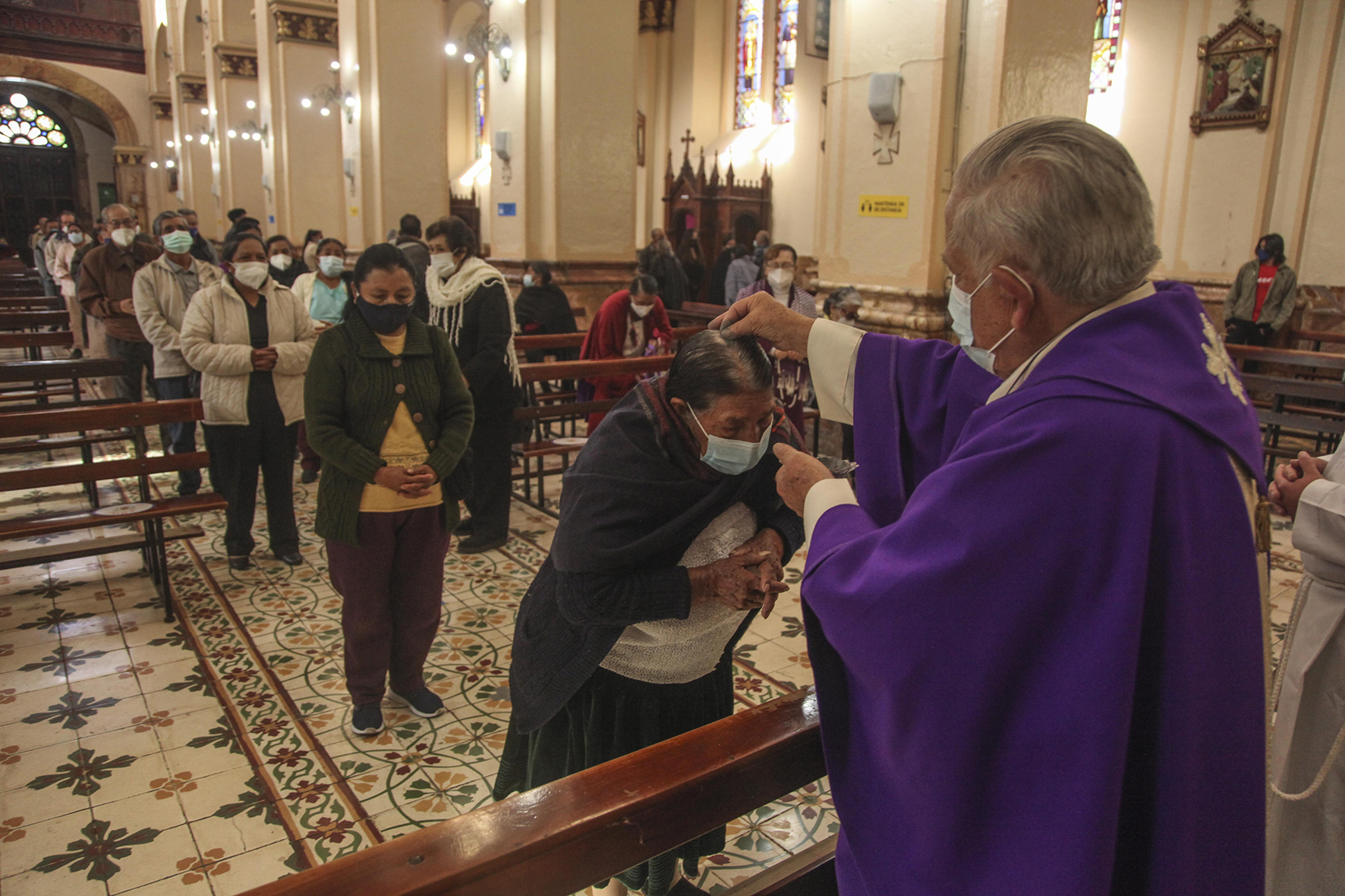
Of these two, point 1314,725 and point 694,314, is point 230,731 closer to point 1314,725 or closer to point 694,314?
point 1314,725

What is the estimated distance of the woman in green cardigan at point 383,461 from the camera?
281 cm

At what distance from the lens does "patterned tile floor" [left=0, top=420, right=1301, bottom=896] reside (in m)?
2.49

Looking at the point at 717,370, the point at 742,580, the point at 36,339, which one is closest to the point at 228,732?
the point at 742,580

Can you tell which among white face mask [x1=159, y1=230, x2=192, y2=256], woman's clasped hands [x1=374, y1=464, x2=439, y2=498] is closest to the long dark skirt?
woman's clasped hands [x1=374, y1=464, x2=439, y2=498]

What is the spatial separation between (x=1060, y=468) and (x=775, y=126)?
14.8m

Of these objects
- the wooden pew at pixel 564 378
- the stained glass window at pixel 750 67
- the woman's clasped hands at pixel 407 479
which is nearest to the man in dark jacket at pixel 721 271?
the stained glass window at pixel 750 67

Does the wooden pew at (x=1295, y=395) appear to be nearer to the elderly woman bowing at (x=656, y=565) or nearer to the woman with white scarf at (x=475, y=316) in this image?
the woman with white scarf at (x=475, y=316)

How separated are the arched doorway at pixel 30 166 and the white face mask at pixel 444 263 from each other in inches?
1086

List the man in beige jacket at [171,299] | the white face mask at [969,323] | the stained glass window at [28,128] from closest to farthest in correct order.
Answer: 1. the white face mask at [969,323]
2. the man in beige jacket at [171,299]
3. the stained glass window at [28,128]

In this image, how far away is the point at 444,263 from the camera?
14.6 ft

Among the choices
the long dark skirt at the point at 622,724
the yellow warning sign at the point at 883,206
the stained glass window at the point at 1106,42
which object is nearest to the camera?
the long dark skirt at the point at 622,724

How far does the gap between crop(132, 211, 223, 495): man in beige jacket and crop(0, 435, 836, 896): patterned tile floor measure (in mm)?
1134

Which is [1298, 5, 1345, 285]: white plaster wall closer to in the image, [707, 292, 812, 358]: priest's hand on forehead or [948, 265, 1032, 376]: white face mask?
[707, 292, 812, 358]: priest's hand on forehead

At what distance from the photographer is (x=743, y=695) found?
3.36 metres
